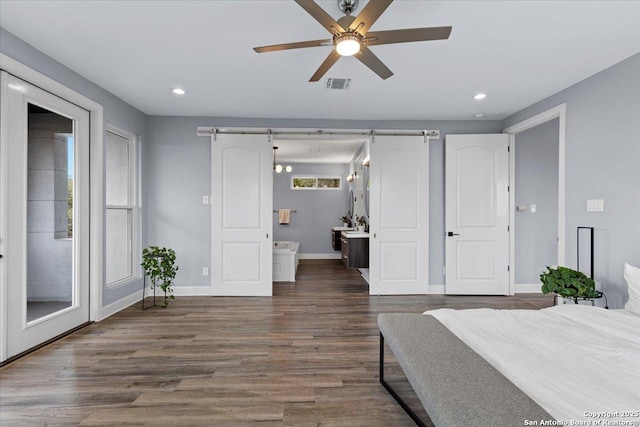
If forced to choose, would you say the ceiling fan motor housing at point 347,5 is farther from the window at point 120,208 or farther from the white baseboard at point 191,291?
the white baseboard at point 191,291

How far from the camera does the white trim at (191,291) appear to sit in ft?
15.4

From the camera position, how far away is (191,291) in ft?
15.4

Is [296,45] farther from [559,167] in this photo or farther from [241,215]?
[559,167]

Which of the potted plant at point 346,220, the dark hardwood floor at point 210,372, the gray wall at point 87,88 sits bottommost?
the dark hardwood floor at point 210,372

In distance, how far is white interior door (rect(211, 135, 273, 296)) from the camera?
4.69m

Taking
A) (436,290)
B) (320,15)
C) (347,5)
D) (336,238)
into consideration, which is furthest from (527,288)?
(320,15)

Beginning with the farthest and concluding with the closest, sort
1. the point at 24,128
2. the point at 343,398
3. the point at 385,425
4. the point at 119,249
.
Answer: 1. the point at 119,249
2. the point at 24,128
3. the point at 343,398
4. the point at 385,425

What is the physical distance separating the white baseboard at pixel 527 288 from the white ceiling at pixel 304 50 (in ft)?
8.73

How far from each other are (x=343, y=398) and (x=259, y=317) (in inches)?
74.0

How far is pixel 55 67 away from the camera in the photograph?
3.00 meters

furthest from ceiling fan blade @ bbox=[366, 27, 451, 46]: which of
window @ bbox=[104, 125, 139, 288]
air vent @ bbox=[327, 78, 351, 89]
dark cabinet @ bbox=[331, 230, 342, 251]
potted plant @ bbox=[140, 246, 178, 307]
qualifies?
dark cabinet @ bbox=[331, 230, 342, 251]

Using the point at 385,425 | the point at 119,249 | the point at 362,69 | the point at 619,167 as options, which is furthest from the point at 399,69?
the point at 119,249

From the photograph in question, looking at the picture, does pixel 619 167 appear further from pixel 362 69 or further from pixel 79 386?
pixel 79 386

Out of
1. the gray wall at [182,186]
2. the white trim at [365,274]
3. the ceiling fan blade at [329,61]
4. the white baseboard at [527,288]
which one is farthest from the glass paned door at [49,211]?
the white baseboard at [527,288]
